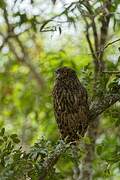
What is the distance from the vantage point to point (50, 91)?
6.50m

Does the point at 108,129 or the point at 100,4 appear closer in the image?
the point at 100,4

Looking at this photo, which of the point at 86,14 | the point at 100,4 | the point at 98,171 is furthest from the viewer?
the point at 98,171

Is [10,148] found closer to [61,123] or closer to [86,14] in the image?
[61,123]

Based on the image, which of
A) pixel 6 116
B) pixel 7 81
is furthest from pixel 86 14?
pixel 6 116

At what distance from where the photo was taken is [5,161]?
342 centimetres

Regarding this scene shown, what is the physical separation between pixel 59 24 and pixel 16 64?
4.80m

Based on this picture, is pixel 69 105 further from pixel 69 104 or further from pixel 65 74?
pixel 65 74

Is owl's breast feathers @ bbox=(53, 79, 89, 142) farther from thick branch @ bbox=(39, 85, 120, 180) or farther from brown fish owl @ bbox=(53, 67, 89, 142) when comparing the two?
thick branch @ bbox=(39, 85, 120, 180)

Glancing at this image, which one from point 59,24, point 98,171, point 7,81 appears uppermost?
point 59,24

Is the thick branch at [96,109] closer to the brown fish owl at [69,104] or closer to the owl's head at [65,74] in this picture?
the brown fish owl at [69,104]

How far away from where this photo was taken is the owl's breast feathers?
441cm

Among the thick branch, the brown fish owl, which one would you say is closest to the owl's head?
the brown fish owl

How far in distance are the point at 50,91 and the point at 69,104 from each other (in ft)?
6.59

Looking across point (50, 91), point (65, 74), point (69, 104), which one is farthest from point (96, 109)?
point (50, 91)
